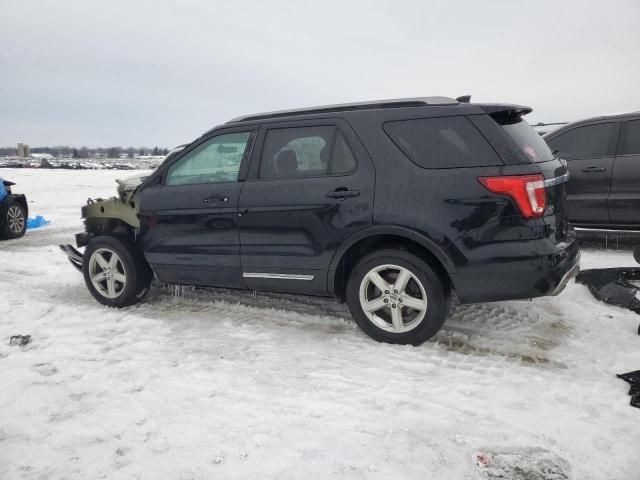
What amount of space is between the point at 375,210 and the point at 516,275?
1.09m

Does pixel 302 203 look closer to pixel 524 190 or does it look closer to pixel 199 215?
pixel 199 215

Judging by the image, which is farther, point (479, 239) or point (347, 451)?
point (479, 239)

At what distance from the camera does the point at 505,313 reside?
4.25m

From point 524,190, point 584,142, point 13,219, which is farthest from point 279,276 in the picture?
point 13,219

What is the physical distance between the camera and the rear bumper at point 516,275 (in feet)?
10.5

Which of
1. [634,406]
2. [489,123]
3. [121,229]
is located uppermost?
[489,123]

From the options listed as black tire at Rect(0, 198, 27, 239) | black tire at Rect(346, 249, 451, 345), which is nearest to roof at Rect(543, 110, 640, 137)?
black tire at Rect(346, 249, 451, 345)

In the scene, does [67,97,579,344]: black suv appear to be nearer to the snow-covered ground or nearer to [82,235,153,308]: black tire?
[82,235,153,308]: black tire

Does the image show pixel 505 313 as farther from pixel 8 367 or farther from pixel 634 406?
pixel 8 367

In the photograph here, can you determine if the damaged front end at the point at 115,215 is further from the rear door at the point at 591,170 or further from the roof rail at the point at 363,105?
the rear door at the point at 591,170

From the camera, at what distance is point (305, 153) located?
12.8 ft

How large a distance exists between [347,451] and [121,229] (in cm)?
365

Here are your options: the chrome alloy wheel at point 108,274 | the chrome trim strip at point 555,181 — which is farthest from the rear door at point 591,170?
the chrome alloy wheel at point 108,274

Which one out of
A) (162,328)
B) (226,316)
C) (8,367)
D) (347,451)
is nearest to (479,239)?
(347,451)
